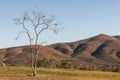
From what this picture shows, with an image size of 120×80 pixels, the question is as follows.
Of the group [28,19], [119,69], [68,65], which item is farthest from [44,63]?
[28,19]

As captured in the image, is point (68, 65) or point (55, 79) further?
point (68, 65)

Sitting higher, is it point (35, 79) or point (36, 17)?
point (36, 17)

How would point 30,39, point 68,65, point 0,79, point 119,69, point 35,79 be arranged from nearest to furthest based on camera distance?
1. point 0,79
2. point 35,79
3. point 30,39
4. point 119,69
5. point 68,65

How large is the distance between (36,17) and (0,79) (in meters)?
16.2

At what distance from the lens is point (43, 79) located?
149 feet

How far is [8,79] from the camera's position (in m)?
42.5

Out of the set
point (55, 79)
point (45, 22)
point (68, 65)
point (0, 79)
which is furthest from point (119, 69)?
point (0, 79)

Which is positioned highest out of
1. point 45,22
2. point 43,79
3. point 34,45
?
point 45,22

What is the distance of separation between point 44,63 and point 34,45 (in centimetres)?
5333

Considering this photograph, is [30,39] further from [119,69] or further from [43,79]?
[119,69]

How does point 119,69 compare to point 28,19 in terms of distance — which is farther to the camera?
point 119,69

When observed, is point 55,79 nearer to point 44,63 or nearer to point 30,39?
point 30,39

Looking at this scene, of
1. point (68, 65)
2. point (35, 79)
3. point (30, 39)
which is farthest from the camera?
point (68, 65)

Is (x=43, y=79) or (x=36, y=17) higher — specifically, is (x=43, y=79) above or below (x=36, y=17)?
below
